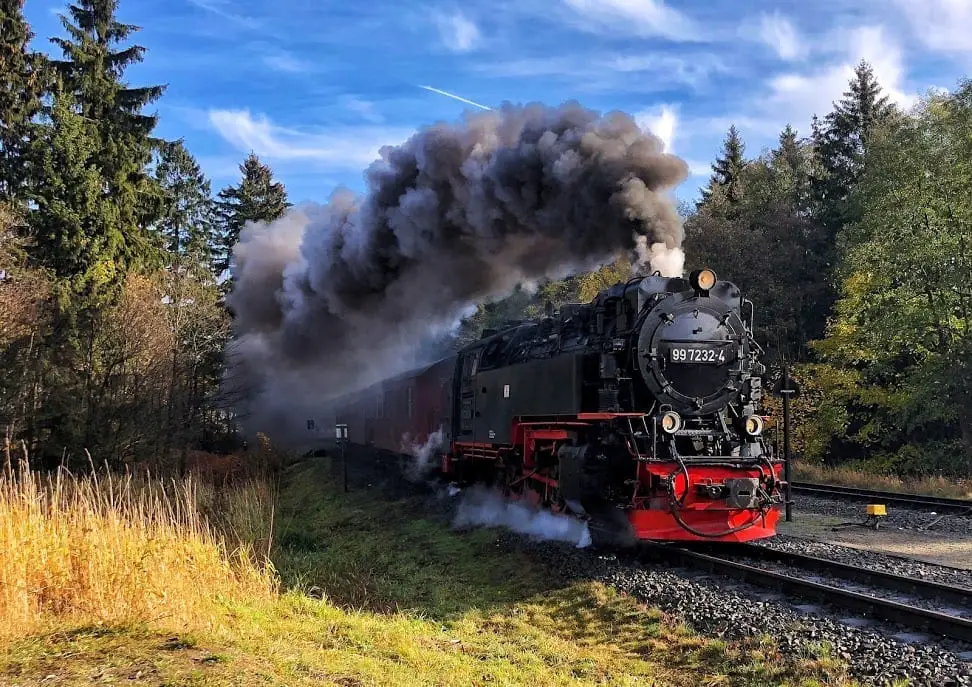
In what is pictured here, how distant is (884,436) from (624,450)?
63.3 ft

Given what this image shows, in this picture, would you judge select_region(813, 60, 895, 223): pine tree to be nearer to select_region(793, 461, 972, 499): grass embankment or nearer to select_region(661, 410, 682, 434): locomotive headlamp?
select_region(793, 461, 972, 499): grass embankment

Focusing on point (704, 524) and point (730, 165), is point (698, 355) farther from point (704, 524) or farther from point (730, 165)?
point (730, 165)

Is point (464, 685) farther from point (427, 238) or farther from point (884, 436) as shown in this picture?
point (884, 436)

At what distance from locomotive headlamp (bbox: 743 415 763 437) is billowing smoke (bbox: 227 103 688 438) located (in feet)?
9.71

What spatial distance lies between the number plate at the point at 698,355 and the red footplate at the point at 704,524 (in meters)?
1.72

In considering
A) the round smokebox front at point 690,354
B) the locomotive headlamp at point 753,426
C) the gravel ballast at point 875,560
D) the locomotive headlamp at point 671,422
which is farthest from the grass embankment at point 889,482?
the locomotive headlamp at point 671,422

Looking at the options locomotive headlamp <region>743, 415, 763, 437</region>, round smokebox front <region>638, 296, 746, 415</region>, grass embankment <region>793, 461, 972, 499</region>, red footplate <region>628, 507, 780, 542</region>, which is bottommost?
grass embankment <region>793, 461, 972, 499</region>

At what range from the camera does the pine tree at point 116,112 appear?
79.0 feet

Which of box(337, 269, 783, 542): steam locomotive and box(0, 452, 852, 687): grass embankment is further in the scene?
box(337, 269, 783, 542): steam locomotive

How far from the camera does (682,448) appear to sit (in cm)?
885

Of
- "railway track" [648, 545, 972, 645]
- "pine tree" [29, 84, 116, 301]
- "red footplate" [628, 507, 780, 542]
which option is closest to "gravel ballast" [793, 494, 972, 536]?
"railway track" [648, 545, 972, 645]

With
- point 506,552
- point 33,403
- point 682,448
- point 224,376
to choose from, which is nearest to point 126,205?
point 224,376

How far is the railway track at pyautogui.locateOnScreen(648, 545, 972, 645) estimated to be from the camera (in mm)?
5680

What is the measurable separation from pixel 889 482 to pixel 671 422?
38.4ft
